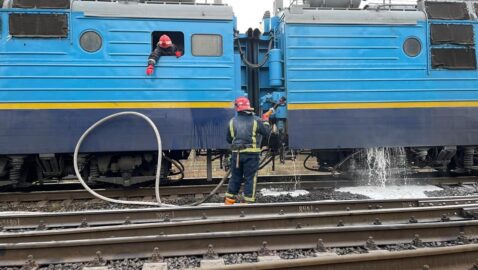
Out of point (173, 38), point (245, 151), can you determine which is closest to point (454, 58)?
point (245, 151)

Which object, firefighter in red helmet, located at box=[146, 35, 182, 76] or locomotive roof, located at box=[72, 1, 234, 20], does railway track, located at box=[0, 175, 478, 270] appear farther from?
locomotive roof, located at box=[72, 1, 234, 20]

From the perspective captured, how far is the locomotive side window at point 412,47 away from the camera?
7578mm

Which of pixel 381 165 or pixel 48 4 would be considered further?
pixel 381 165

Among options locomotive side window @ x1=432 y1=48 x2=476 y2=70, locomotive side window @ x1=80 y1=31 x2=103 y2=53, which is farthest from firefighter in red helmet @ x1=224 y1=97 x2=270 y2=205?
locomotive side window @ x1=432 y1=48 x2=476 y2=70

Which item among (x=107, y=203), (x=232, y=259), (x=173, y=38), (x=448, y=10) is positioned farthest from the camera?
(x=448, y=10)

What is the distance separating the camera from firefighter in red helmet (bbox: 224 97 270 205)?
580 centimetres

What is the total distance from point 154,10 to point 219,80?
5.84ft

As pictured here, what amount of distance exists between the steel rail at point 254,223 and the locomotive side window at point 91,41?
3.68m

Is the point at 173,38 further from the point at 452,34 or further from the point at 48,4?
the point at 452,34

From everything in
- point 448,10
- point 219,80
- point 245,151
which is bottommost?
point 245,151

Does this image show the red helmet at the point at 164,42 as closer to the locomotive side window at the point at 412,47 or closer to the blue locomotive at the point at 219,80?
the blue locomotive at the point at 219,80

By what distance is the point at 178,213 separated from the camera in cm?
509

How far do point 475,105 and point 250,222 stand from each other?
6.12 meters

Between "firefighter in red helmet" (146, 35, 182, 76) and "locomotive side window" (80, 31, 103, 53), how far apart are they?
0.96 metres
